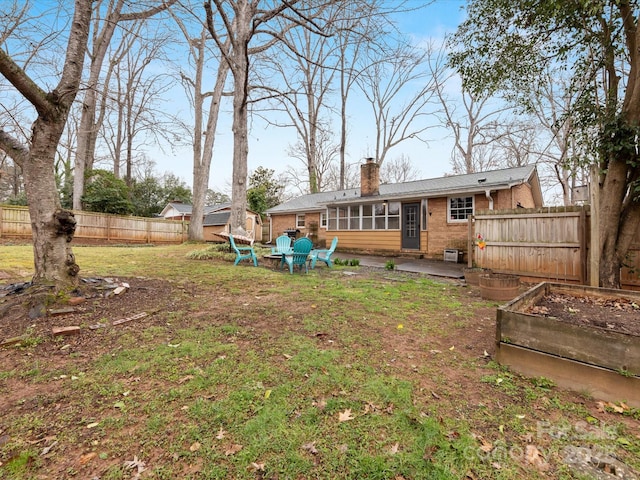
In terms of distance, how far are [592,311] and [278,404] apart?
3785mm

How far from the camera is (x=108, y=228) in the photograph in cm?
1758

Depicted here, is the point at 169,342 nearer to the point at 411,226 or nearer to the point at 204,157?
the point at 411,226

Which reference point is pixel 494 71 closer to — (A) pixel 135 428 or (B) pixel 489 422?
(B) pixel 489 422

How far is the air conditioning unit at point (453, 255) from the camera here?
10.8 meters

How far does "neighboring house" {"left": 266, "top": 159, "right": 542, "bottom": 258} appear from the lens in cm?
1085

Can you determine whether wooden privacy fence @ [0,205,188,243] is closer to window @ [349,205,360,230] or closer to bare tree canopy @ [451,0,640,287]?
window @ [349,205,360,230]

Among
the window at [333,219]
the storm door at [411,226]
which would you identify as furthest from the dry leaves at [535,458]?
the window at [333,219]

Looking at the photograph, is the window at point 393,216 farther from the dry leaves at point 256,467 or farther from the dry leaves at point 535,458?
the dry leaves at point 256,467

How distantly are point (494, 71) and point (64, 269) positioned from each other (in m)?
9.61

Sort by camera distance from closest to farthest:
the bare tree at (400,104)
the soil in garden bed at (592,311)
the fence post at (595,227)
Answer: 1. the soil in garden bed at (592,311)
2. the fence post at (595,227)
3. the bare tree at (400,104)

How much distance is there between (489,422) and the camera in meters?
1.99

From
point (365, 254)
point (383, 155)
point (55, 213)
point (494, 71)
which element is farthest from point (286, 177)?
point (55, 213)

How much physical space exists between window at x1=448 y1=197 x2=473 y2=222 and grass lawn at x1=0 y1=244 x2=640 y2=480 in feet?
27.1

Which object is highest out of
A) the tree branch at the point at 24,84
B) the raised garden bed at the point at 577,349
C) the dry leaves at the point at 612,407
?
the tree branch at the point at 24,84
